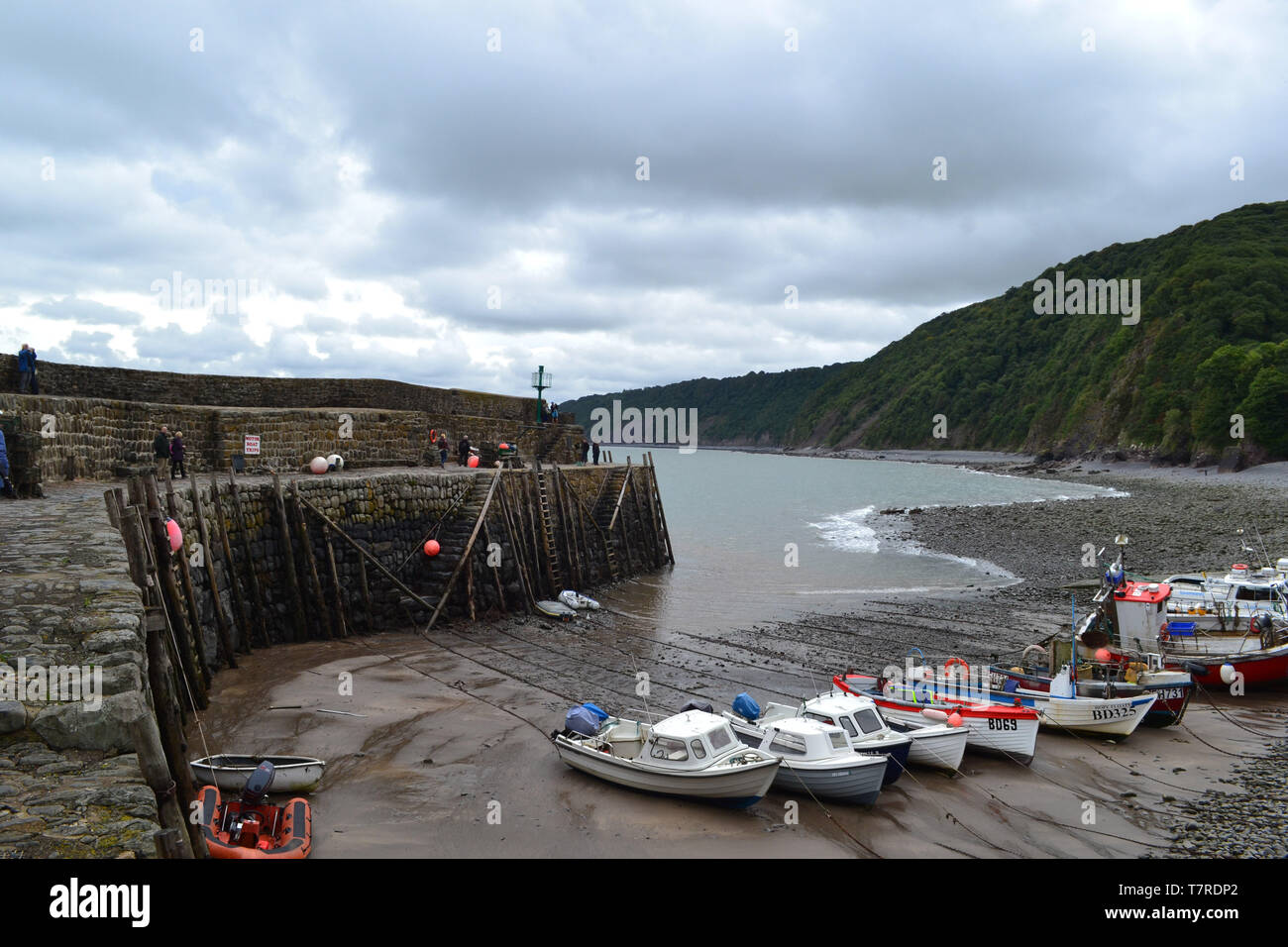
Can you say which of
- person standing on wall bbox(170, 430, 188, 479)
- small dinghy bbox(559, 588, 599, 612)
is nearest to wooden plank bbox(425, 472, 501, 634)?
small dinghy bbox(559, 588, 599, 612)

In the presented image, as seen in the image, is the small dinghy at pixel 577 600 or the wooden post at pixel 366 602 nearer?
the wooden post at pixel 366 602

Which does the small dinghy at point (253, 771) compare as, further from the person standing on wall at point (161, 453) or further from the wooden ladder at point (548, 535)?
the wooden ladder at point (548, 535)

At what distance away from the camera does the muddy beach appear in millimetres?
10320

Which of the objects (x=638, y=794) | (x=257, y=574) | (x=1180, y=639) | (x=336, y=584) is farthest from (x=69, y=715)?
(x=1180, y=639)

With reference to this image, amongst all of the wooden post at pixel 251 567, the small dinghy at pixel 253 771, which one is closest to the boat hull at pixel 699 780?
the small dinghy at pixel 253 771

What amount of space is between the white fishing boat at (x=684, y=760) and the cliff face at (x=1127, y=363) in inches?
2689

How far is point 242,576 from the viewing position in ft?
57.4

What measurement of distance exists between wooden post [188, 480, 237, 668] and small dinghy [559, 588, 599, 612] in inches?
390

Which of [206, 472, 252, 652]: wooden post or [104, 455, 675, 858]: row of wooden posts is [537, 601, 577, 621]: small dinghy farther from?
[206, 472, 252, 652]: wooden post

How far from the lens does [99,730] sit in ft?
18.5

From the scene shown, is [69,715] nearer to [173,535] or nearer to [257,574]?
[173,535]

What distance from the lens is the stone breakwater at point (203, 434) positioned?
52.0 feet
